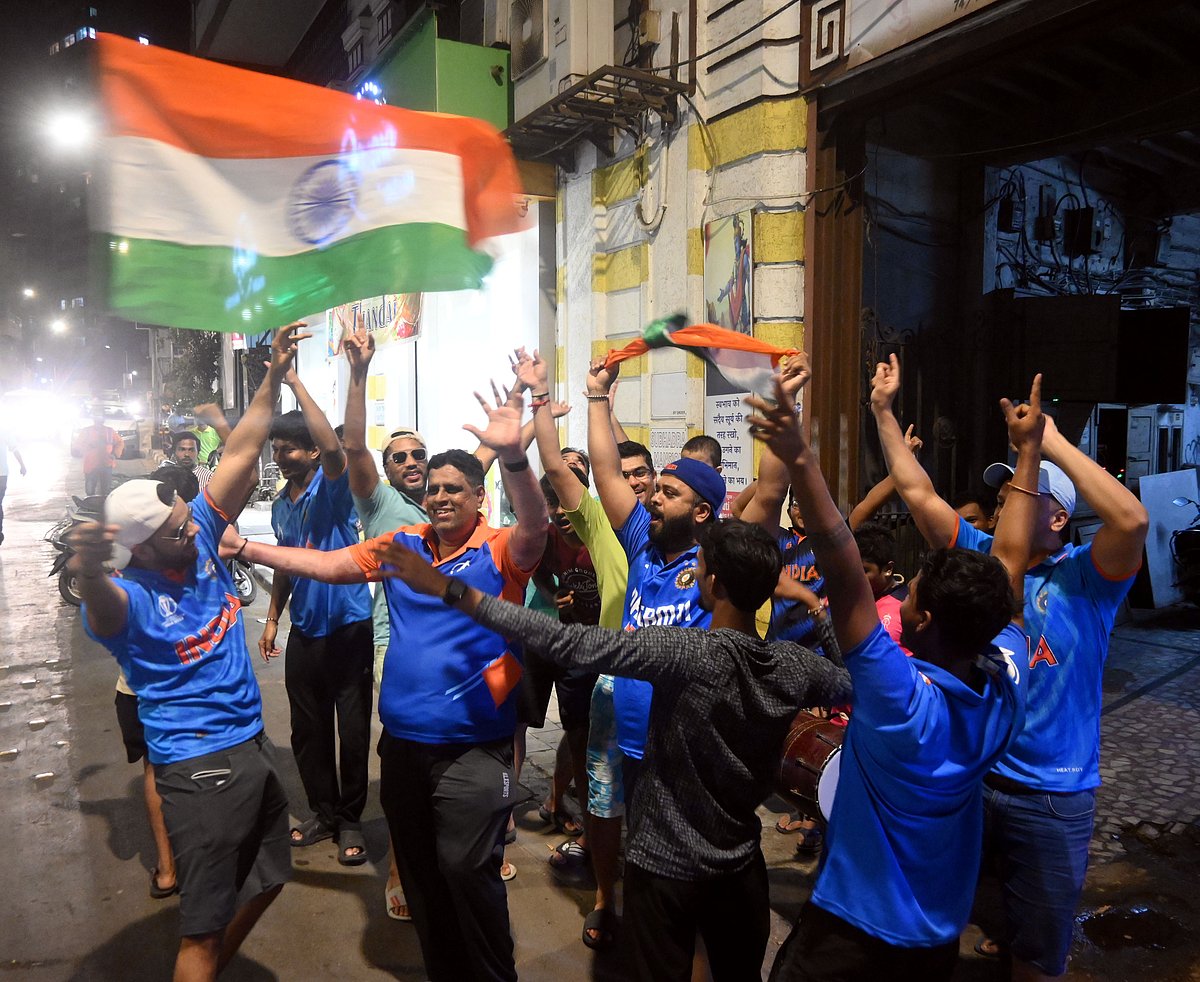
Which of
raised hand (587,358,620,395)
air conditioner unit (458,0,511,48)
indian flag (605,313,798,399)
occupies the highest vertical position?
air conditioner unit (458,0,511,48)

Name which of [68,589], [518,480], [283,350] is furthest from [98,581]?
[68,589]

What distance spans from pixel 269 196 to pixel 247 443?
99cm

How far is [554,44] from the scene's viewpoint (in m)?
8.84

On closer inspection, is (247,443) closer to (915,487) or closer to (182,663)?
(182,663)

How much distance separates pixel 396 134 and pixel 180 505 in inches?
71.7

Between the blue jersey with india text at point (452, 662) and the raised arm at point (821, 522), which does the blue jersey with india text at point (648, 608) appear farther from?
the raised arm at point (821, 522)

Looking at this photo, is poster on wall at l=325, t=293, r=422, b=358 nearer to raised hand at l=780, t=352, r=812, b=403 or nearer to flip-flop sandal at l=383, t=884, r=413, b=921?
flip-flop sandal at l=383, t=884, r=413, b=921

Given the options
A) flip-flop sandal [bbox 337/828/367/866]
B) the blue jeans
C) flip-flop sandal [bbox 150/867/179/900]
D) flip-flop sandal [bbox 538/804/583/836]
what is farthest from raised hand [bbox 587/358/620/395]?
flip-flop sandal [bbox 150/867/179/900]

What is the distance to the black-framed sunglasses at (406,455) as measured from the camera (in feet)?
15.9

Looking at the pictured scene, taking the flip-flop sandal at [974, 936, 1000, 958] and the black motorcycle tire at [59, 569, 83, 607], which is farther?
the black motorcycle tire at [59, 569, 83, 607]

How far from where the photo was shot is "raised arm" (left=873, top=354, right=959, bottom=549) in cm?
329

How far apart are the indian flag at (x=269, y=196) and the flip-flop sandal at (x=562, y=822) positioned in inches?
117

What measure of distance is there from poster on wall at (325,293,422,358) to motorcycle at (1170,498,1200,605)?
9643 mm

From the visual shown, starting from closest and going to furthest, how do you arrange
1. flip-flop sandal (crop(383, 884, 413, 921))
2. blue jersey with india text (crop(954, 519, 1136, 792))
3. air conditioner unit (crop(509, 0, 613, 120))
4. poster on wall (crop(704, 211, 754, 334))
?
blue jersey with india text (crop(954, 519, 1136, 792)) < flip-flop sandal (crop(383, 884, 413, 921)) < poster on wall (crop(704, 211, 754, 334)) < air conditioner unit (crop(509, 0, 613, 120))
